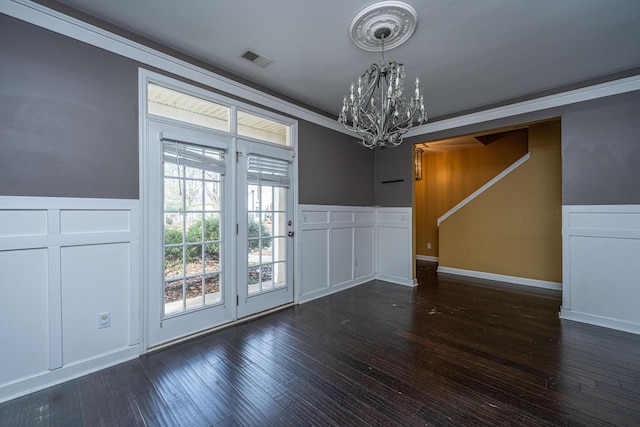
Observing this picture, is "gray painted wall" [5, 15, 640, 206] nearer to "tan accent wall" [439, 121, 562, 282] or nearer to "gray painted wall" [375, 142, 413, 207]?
"tan accent wall" [439, 121, 562, 282]

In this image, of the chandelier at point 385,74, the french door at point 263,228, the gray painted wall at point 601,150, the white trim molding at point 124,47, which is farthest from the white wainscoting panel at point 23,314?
the gray painted wall at point 601,150

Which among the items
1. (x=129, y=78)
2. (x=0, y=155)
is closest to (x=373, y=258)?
(x=129, y=78)

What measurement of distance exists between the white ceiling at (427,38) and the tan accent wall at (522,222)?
5.38 ft

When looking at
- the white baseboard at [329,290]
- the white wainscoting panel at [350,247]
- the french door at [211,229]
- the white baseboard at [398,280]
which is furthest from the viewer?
the white baseboard at [398,280]

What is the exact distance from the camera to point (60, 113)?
6.53ft

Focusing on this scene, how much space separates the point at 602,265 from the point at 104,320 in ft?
17.2

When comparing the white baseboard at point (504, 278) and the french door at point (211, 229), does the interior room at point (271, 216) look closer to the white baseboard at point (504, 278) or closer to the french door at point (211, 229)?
the french door at point (211, 229)

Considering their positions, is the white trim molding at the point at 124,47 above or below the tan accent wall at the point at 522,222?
above

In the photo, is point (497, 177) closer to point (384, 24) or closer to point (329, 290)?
point (329, 290)

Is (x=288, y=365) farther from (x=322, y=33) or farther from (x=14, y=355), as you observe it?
(x=322, y=33)

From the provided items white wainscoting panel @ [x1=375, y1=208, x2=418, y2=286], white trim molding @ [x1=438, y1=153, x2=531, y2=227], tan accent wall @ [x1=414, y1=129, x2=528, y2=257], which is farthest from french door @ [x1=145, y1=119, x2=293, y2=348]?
white trim molding @ [x1=438, y1=153, x2=531, y2=227]

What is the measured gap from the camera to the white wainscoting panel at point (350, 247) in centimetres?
387

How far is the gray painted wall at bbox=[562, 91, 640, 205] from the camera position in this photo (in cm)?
288

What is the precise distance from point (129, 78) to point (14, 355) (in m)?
2.31
